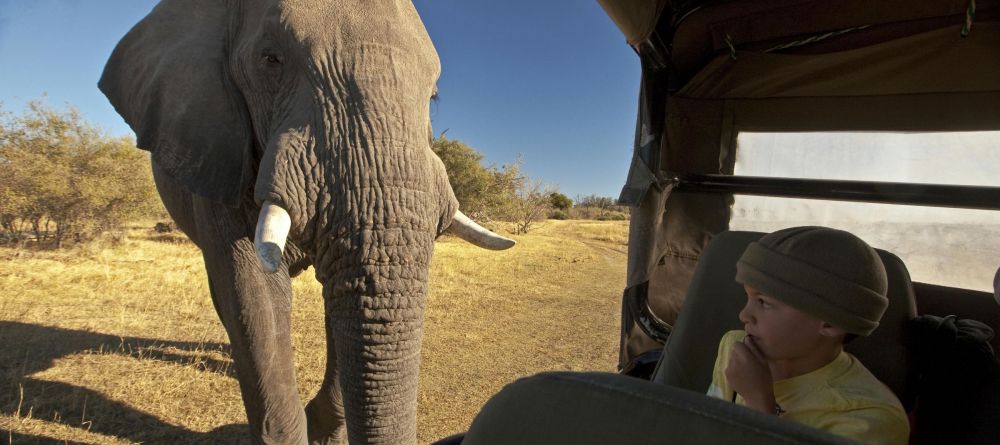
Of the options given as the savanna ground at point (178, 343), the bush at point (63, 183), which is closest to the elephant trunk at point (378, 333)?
the savanna ground at point (178, 343)

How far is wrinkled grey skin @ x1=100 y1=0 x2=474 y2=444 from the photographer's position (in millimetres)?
2027

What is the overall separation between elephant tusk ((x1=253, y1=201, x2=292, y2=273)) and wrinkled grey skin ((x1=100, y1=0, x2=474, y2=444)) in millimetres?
57

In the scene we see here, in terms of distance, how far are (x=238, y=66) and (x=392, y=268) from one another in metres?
1.47

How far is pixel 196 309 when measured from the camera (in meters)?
6.35

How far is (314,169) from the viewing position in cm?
206

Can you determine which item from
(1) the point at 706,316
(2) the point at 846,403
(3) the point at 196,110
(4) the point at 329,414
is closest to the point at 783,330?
(2) the point at 846,403

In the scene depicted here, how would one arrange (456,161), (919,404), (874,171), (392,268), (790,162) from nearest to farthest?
1. (919,404)
2. (392,268)
3. (874,171)
4. (790,162)
5. (456,161)

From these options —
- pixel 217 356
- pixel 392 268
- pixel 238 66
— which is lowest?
pixel 217 356

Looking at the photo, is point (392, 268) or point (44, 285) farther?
point (44, 285)

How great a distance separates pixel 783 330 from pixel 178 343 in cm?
597

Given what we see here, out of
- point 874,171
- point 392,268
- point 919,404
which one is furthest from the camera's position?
point 874,171

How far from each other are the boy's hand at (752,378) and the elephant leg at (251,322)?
8.10ft

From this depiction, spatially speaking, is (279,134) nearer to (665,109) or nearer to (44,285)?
(665,109)

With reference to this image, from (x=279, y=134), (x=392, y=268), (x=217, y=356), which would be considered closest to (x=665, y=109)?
A: (x=392, y=268)
